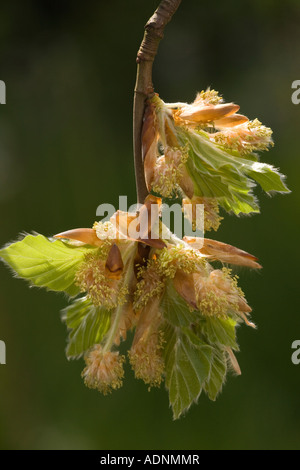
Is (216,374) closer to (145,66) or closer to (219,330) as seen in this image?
(219,330)

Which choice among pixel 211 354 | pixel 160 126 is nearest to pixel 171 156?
pixel 160 126

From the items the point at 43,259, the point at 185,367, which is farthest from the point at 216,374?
the point at 43,259

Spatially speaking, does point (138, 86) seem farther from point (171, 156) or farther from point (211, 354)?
point (211, 354)

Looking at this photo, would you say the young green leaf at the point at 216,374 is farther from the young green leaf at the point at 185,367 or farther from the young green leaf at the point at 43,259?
the young green leaf at the point at 43,259

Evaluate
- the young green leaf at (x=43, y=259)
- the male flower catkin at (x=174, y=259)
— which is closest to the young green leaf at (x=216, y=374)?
the male flower catkin at (x=174, y=259)

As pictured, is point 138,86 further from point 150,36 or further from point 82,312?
point 82,312

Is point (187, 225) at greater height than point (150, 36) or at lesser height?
lesser
